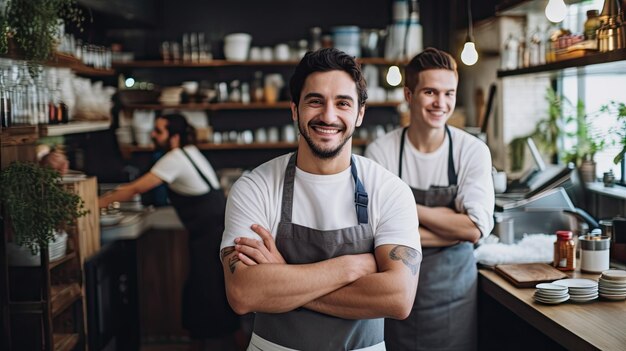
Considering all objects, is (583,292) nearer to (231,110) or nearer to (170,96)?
(170,96)

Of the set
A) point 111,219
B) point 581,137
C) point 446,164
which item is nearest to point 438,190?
point 446,164

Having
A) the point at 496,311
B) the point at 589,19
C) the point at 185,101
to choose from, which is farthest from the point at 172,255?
the point at 589,19

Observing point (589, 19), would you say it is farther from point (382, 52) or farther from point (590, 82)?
point (382, 52)

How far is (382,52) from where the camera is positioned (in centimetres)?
740

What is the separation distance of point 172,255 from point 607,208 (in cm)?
328

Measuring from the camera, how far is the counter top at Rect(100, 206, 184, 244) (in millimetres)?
5129

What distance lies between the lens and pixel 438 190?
11.1 feet

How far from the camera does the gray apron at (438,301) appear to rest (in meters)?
3.38

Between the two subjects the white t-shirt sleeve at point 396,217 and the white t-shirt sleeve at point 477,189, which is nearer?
the white t-shirt sleeve at point 396,217

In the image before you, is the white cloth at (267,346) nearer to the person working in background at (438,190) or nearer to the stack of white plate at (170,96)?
the person working in background at (438,190)

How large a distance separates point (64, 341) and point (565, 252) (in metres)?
2.61

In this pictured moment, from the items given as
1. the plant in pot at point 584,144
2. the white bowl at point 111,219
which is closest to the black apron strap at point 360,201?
the plant in pot at point 584,144

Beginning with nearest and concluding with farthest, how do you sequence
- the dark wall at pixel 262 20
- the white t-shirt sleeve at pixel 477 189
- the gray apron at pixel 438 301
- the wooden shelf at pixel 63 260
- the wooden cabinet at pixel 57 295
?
1. the white t-shirt sleeve at pixel 477 189
2. the gray apron at pixel 438 301
3. the wooden cabinet at pixel 57 295
4. the wooden shelf at pixel 63 260
5. the dark wall at pixel 262 20

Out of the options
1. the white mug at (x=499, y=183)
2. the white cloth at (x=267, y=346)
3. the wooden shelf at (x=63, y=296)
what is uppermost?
the white mug at (x=499, y=183)
